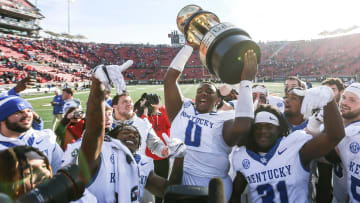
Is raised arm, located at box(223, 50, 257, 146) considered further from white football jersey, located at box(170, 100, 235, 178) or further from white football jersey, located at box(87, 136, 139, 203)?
white football jersey, located at box(87, 136, 139, 203)

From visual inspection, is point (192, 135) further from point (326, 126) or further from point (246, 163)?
point (326, 126)

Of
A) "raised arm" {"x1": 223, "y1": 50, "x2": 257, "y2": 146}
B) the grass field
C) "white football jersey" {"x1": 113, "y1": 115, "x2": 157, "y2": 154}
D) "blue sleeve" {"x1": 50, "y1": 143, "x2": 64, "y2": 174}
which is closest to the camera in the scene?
"raised arm" {"x1": 223, "y1": 50, "x2": 257, "y2": 146}

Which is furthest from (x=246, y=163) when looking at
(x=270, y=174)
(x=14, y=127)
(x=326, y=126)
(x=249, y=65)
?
(x=14, y=127)

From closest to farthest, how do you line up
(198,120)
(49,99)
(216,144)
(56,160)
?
(216,144)
(198,120)
(56,160)
(49,99)

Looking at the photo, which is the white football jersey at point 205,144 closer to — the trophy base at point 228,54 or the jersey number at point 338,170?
the trophy base at point 228,54

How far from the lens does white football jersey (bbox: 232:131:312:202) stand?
189 cm

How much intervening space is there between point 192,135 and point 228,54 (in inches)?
36.2

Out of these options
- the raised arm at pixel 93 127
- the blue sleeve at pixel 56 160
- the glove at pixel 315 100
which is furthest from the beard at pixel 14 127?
the glove at pixel 315 100

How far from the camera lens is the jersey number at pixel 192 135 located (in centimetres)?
218

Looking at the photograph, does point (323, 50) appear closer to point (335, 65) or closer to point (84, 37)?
point (335, 65)

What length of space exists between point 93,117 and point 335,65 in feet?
172

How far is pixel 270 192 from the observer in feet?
6.30

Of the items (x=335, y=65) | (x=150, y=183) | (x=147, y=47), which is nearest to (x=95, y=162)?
(x=150, y=183)

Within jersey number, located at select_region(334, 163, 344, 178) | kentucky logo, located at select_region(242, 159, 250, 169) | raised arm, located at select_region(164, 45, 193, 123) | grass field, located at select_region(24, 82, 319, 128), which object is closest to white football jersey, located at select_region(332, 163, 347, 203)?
jersey number, located at select_region(334, 163, 344, 178)
